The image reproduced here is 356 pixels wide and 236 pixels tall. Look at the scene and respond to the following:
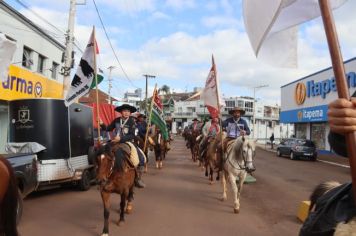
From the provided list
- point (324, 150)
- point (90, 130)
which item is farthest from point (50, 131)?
point (324, 150)

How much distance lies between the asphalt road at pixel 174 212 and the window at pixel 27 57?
1049 cm

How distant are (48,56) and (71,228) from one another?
58.8ft

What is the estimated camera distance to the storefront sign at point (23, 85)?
17.0 m

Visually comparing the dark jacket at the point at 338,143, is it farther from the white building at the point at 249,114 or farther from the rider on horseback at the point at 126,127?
the white building at the point at 249,114

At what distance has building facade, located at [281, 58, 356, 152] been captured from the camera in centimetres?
3406

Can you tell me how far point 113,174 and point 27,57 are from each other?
50.3 feet

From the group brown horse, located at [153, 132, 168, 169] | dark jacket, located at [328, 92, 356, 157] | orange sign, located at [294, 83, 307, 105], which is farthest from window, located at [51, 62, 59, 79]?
orange sign, located at [294, 83, 307, 105]

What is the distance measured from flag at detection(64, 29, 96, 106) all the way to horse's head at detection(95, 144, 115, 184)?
8.34 feet

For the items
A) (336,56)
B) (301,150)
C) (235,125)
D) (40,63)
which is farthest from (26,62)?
(336,56)

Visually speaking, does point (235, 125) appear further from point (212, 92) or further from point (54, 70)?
point (54, 70)

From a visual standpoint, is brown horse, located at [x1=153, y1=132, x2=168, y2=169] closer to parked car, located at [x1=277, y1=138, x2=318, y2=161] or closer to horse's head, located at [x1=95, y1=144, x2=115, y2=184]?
horse's head, located at [x1=95, y1=144, x2=115, y2=184]

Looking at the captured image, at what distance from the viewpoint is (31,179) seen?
856cm

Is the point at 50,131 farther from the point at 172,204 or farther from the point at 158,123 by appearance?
the point at 158,123

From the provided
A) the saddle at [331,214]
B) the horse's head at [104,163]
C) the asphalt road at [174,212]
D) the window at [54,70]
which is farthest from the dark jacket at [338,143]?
the window at [54,70]
